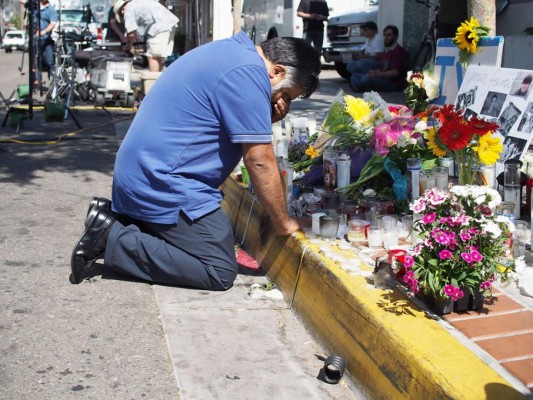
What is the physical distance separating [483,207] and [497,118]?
Answer: 6.92ft

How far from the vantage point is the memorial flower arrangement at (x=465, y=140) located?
13.0 feet

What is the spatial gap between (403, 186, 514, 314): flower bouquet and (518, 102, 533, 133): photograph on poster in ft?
5.62

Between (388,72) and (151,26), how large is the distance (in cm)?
418

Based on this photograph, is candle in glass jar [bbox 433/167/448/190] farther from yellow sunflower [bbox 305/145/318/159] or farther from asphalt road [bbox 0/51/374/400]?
yellow sunflower [bbox 305/145/318/159]

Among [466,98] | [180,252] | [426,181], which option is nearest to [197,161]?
[180,252]

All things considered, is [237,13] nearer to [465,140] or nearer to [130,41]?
[130,41]

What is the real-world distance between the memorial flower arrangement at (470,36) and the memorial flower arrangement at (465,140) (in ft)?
5.09

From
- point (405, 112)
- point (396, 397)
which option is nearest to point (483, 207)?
point (396, 397)

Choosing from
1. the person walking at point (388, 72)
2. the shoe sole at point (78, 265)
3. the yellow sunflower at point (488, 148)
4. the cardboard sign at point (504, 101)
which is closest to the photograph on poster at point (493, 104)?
the cardboard sign at point (504, 101)

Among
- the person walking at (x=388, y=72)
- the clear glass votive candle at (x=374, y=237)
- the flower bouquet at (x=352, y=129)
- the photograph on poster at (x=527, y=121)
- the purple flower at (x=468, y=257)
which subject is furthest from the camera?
the person walking at (x=388, y=72)

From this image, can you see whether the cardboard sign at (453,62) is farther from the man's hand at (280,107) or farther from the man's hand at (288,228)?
the man's hand at (288,228)

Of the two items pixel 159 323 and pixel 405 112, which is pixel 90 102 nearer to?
pixel 405 112

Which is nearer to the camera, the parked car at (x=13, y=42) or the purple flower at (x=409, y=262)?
the purple flower at (x=409, y=262)

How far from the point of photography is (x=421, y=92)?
596cm
